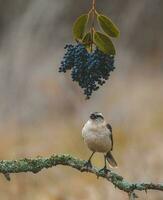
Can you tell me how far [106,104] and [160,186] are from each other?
6.50 m

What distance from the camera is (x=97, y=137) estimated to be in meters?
3.07

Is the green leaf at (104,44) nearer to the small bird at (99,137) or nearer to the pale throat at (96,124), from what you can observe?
the small bird at (99,137)

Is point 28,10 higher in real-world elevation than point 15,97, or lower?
higher

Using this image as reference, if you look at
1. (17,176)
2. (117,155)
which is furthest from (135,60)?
(17,176)

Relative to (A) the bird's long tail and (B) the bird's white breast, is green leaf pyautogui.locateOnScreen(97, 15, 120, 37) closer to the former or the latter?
(B) the bird's white breast

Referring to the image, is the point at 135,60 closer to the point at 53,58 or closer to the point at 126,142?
the point at 53,58

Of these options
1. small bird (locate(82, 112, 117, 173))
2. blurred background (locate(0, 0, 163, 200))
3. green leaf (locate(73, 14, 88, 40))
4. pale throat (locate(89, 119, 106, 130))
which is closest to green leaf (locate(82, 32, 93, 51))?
green leaf (locate(73, 14, 88, 40))

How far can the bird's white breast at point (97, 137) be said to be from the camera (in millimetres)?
3029

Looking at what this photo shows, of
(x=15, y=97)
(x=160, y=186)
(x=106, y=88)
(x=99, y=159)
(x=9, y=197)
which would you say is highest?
(x=106, y=88)

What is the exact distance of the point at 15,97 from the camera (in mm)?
8469

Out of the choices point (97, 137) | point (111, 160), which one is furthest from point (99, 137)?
point (111, 160)

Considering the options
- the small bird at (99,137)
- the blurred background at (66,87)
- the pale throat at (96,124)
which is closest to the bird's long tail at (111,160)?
the small bird at (99,137)

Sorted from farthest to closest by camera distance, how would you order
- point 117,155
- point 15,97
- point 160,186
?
point 15,97 < point 117,155 < point 160,186

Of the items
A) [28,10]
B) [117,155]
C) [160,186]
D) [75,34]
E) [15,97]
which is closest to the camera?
[75,34]
